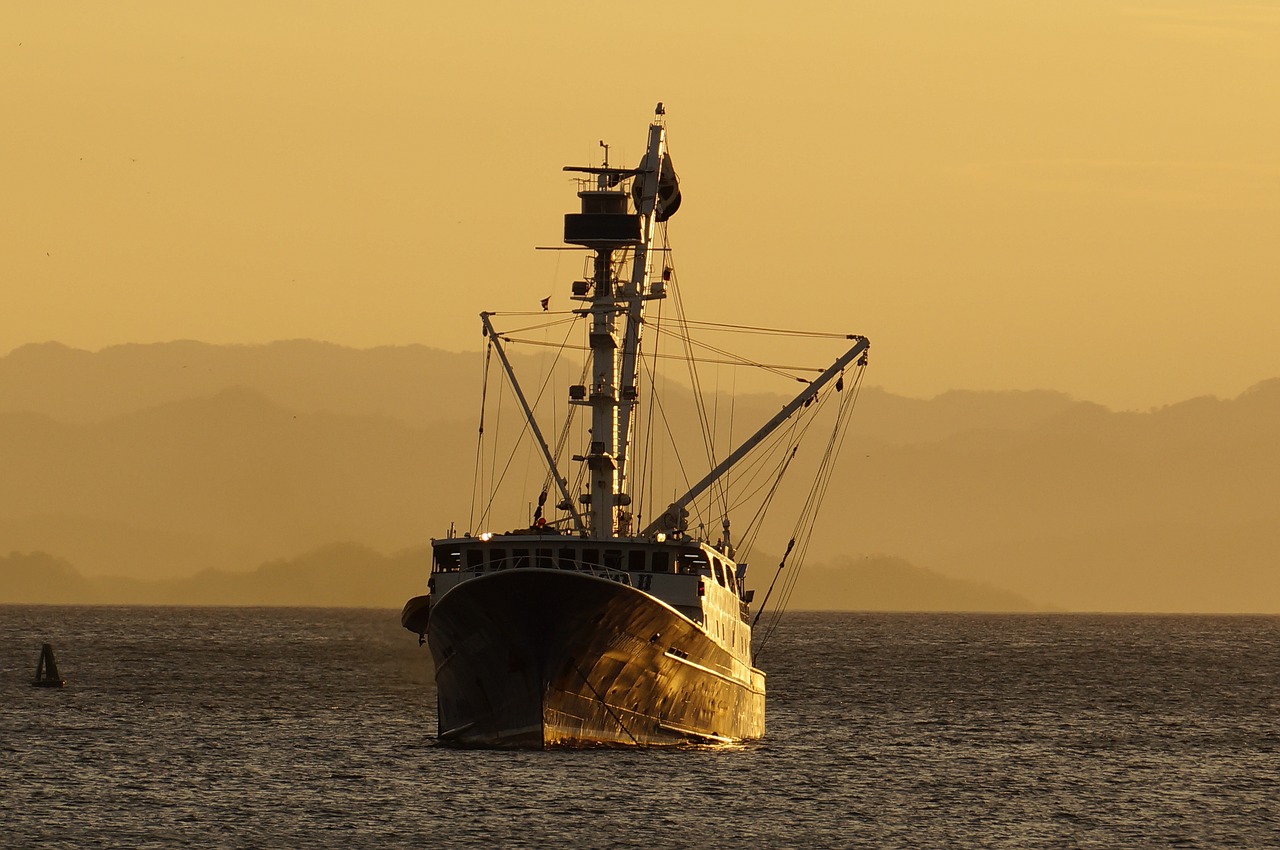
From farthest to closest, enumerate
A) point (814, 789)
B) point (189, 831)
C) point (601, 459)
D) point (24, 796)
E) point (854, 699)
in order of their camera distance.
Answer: point (854, 699) → point (601, 459) → point (814, 789) → point (24, 796) → point (189, 831)

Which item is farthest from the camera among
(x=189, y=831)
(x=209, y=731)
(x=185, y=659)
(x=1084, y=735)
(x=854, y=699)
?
(x=185, y=659)

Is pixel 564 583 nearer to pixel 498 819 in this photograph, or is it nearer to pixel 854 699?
pixel 498 819

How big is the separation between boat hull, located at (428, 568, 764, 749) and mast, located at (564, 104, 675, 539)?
7.40 metres

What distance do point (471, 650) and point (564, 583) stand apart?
5.17 m

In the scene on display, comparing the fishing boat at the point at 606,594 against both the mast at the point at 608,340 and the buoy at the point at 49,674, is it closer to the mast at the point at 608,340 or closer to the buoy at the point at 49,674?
the mast at the point at 608,340

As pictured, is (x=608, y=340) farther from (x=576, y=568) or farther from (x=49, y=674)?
(x=49, y=674)

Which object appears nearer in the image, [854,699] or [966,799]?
[966,799]

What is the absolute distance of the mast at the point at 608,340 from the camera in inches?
3324

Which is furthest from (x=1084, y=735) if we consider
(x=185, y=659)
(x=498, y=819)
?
(x=185, y=659)

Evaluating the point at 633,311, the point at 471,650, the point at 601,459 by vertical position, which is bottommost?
the point at 471,650

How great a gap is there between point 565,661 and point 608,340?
14.7 m

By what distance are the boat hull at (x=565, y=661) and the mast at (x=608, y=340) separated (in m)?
7.40

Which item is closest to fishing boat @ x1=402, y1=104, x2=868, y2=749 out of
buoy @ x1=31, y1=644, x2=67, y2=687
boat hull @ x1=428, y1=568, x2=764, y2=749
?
boat hull @ x1=428, y1=568, x2=764, y2=749

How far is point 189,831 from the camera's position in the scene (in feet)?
209
